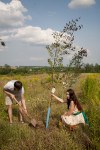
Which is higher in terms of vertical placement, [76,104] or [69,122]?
[76,104]

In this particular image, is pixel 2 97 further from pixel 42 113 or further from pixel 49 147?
pixel 49 147

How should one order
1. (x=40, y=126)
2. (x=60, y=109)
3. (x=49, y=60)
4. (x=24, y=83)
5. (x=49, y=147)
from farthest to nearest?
(x=24, y=83)
(x=60, y=109)
(x=40, y=126)
(x=49, y=60)
(x=49, y=147)

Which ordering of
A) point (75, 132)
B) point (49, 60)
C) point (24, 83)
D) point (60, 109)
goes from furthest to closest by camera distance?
point (24, 83)
point (60, 109)
point (49, 60)
point (75, 132)

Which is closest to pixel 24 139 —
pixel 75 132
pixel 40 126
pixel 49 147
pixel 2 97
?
pixel 49 147

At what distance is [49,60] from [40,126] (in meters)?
1.72

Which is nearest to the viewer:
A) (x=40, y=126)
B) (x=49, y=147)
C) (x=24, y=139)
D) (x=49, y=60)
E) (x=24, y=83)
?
(x=49, y=147)

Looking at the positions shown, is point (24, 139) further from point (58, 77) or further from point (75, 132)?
point (58, 77)

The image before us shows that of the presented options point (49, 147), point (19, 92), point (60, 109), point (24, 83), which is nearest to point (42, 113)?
point (60, 109)

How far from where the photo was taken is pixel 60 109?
12.9 ft

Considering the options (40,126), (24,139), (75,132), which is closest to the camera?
(24,139)

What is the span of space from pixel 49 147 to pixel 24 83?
13.0 ft

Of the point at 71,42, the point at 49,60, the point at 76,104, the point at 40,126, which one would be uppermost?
the point at 71,42

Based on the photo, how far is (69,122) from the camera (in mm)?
2725

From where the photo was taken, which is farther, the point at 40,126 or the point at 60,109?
the point at 60,109
